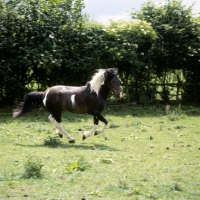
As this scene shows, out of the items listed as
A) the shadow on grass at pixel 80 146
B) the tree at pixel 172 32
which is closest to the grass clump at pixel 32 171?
the shadow on grass at pixel 80 146

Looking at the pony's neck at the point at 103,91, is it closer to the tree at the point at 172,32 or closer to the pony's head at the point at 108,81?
the pony's head at the point at 108,81

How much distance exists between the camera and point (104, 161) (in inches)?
352

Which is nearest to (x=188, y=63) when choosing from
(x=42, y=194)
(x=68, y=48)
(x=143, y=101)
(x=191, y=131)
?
(x=143, y=101)

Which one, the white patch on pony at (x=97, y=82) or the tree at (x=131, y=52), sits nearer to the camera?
the white patch on pony at (x=97, y=82)

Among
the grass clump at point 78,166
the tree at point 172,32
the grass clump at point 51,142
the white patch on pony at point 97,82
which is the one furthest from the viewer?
the tree at point 172,32

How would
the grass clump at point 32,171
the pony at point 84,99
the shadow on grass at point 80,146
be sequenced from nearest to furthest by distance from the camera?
1. the grass clump at point 32,171
2. the shadow on grass at point 80,146
3. the pony at point 84,99

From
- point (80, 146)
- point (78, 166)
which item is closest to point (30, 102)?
point (80, 146)

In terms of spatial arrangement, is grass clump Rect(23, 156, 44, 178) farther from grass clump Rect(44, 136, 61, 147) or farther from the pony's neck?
the pony's neck

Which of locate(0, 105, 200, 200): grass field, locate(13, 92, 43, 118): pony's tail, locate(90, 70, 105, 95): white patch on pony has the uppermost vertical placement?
locate(90, 70, 105, 95): white patch on pony

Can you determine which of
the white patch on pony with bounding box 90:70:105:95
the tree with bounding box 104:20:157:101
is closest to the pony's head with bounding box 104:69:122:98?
the white patch on pony with bounding box 90:70:105:95

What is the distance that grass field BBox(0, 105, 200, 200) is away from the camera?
691 centimetres

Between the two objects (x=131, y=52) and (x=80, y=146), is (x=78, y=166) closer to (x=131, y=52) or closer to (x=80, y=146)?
(x=80, y=146)

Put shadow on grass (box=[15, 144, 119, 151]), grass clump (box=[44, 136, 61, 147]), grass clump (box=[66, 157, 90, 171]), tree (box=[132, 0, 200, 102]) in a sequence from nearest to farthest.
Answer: grass clump (box=[66, 157, 90, 171]), shadow on grass (box=[15, 144, 119, 151]), grass clump (box=[44, 136, 61, 147]), tree (box=[132, 0, 200, 102])

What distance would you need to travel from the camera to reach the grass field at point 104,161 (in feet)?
22.7
